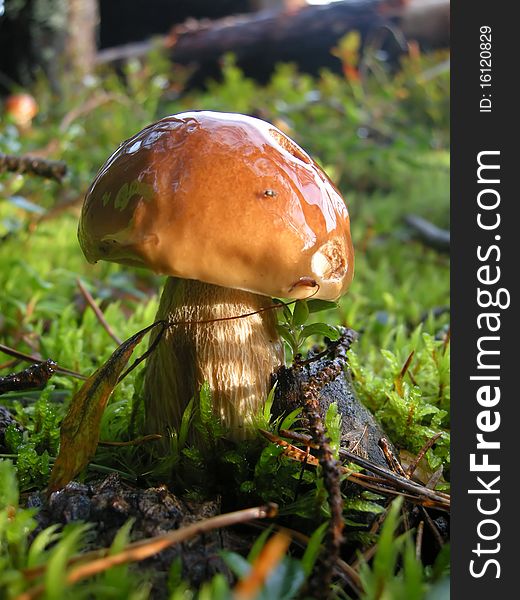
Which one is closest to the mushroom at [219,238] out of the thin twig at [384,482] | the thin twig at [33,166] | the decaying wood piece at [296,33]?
→ the thin twig at [384,482]

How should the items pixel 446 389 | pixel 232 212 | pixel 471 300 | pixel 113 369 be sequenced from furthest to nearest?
1. pixel 446 389
2. pixel 471 300
3. pixel 113 369
4. pixel 232 212

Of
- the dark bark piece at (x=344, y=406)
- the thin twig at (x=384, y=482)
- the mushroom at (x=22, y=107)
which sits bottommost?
the thin twig at (x=384, y=482)

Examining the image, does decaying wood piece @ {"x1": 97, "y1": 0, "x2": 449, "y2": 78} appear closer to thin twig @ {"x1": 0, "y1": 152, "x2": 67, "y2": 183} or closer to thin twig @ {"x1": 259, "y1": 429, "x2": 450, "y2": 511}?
thin twig @ {"x1": 0, "y1": 152, "x2": 67, "y2": 183}

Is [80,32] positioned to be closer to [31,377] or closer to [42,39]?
[42,39]

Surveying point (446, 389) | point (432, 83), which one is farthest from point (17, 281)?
point (432, 83)

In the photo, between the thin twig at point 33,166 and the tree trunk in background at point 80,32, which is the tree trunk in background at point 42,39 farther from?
the thin twig at point 33,166

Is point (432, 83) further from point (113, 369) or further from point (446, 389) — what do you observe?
point (113, 369)

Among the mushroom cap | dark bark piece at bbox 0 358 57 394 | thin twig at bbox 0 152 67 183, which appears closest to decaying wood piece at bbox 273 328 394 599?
the mushroom cap

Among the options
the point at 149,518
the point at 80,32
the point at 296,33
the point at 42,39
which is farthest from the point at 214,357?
the point at 296,33

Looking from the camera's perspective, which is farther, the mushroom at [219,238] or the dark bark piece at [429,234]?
the dark bark piece at [429,234]
